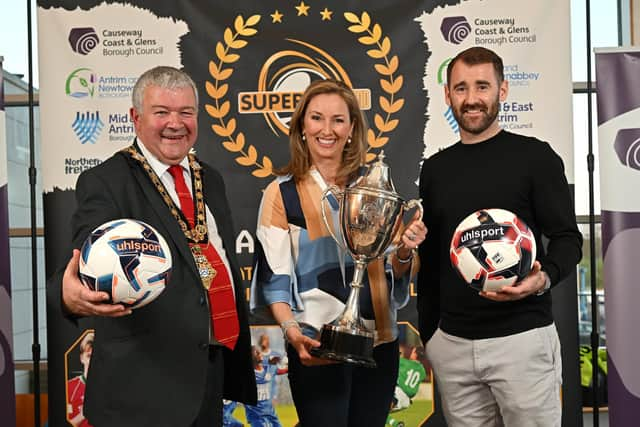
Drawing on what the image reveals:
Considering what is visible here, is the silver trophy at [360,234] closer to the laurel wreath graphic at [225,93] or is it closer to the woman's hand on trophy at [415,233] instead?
the woman's hand on trophy at [415,233]

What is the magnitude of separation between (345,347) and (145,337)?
60 centimetres

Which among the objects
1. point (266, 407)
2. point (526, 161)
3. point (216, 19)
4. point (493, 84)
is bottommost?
point (266, 407)

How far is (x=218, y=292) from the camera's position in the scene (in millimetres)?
2285

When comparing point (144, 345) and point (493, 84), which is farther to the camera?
point (493, 84)

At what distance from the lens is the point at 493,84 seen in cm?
237

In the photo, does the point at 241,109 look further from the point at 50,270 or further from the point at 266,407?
the point at 266,407

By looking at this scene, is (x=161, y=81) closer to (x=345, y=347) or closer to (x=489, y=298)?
(x=345, y=347)

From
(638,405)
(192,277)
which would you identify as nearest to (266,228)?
(192,277)

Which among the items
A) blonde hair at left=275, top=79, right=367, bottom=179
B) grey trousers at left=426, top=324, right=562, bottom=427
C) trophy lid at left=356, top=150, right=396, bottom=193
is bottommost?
grey trousers at left=426, top=324, right=562, bottom=427

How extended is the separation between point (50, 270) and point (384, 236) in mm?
2289

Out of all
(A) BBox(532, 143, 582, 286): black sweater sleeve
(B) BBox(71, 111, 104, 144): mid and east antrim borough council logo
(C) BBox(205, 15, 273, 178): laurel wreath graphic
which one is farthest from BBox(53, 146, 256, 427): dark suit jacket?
(B) BBox(71, 111, 104, 144): mid and east antrim borough council logo

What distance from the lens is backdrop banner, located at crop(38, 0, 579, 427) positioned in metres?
3.94

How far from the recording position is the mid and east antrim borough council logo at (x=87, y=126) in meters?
3.97

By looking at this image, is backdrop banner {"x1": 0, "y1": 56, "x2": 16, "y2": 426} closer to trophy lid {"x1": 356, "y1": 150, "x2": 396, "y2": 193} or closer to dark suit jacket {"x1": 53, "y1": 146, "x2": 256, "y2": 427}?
dark suit jacket {"x1": 53, "y1": 146, "x2": 256, "y2": 427}
